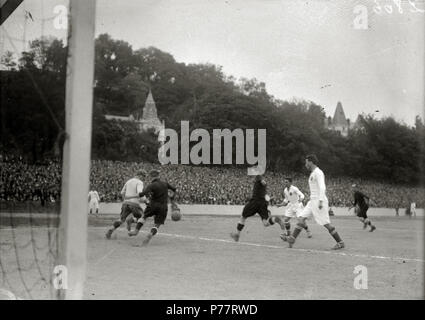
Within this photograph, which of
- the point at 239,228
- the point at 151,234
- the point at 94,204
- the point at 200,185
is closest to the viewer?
the point at 151,234

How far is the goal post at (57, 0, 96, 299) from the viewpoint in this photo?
361 centimetres

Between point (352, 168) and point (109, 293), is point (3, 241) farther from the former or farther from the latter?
point (352, 168)

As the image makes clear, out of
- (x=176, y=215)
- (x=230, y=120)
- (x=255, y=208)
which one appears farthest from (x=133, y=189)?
(x=230, y=120)

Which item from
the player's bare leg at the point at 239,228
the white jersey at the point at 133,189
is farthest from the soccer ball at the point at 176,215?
the player's bare leg at the point at 239,228

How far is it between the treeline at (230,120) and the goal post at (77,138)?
3780 centimetres

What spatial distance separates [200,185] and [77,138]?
91.6ft

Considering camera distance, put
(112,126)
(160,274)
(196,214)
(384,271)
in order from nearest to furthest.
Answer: (160,274) < (384,271) < (196,214) < (112,126)

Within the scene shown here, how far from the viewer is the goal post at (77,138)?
3605 mm

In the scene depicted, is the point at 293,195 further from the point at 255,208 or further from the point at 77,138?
the point at 77,138

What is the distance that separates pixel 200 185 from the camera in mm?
31516

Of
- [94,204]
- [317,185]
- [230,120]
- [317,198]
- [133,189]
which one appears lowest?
[94,204]
